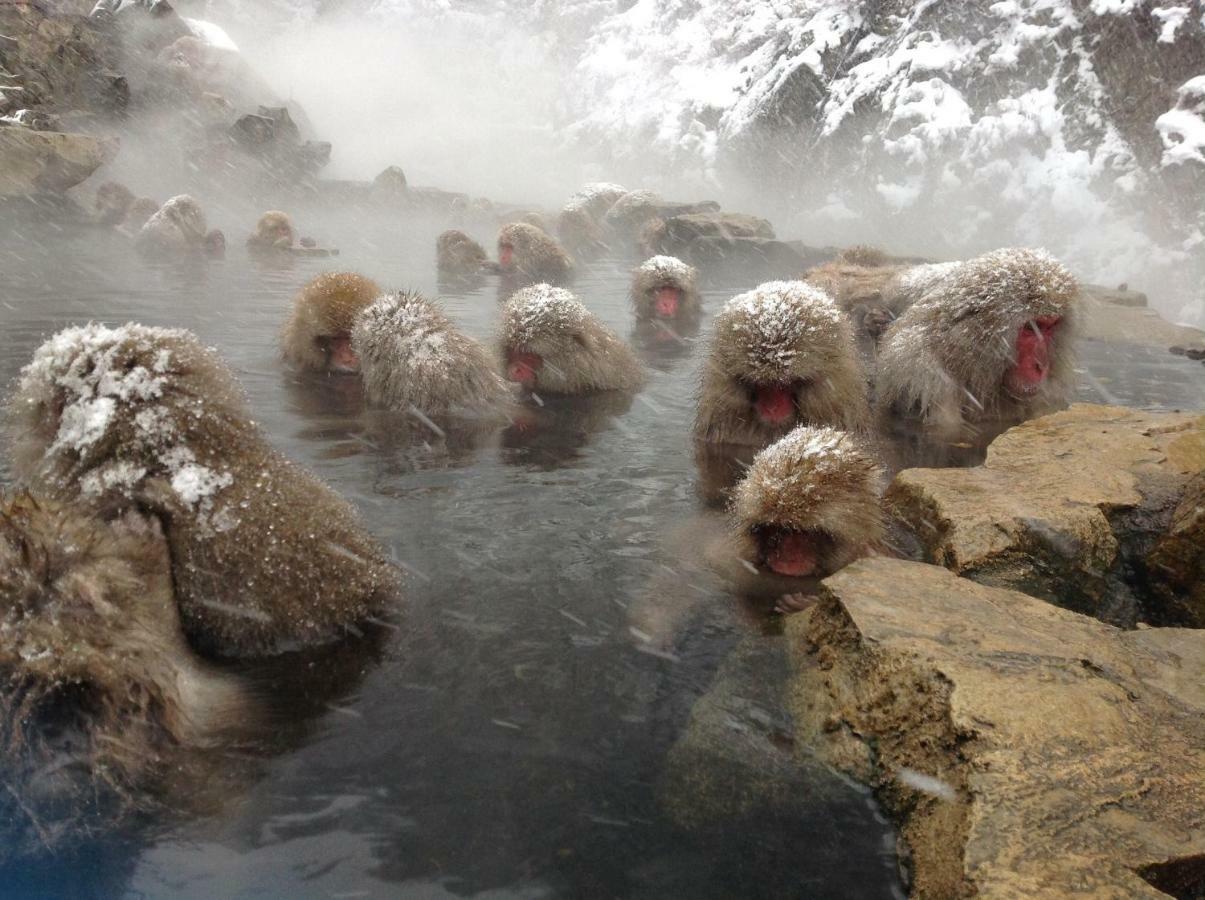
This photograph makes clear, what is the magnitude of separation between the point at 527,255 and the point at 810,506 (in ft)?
34.3

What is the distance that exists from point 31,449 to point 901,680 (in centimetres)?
252

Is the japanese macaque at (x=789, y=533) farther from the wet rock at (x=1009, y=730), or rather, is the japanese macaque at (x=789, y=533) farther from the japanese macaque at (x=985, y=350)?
the japanese macaque at (x=985, y=350)

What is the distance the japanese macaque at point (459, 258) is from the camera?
12734mm

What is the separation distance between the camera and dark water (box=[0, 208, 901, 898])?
189 cm

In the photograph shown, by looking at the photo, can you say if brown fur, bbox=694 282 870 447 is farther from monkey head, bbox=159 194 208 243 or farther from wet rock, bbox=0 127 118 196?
wet rock, bbox=0 127 118 196

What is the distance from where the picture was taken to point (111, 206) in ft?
46.2

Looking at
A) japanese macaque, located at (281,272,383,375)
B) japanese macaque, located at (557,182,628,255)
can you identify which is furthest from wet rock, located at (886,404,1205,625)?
japanese macaque, located at (557,182,628,255)

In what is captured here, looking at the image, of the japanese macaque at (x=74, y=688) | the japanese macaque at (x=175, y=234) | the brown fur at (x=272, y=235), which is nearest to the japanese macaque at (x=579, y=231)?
the brown fur at (x=272, y=235)

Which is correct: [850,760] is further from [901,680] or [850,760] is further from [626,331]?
[626,331]

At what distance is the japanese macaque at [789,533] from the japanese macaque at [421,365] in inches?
109

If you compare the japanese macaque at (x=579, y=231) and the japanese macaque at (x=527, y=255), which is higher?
the japanese macaque at (x=579, y=231)

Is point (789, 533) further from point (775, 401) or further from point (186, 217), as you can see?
point (186, 217)

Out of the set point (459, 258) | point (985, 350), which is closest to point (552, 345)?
point (985, 350)

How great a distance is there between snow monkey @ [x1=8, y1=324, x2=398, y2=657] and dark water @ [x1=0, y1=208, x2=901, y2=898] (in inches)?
9.5
